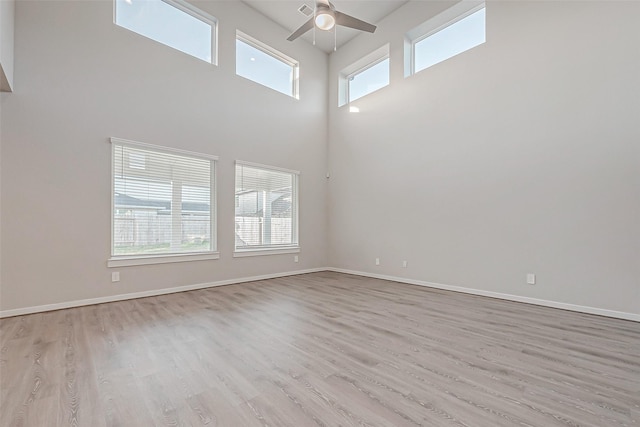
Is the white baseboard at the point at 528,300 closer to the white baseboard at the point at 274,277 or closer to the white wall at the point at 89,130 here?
the white baseboard at the point at 274,277

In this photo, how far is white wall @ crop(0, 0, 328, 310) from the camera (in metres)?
3.35

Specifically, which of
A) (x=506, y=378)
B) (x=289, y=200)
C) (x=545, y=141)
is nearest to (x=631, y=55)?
(x=545, y=141)

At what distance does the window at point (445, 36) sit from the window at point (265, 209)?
326 centimetres

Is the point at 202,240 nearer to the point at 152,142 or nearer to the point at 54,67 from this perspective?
the point at 152,142

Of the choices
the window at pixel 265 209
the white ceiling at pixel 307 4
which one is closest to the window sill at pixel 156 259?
the window at pixel 265 209

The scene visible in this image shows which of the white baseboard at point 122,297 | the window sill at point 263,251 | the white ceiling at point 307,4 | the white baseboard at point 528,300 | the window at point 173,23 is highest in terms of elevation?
the white ceiling at point 307,4

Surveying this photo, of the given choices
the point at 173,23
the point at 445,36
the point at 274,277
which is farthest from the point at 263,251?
the point at 445,36

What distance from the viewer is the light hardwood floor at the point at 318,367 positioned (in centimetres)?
158

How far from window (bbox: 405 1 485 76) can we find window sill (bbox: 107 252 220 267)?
16.2ft

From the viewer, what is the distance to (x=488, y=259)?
4.26 meters

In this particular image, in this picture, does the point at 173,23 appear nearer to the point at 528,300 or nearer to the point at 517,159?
the point at 517,159

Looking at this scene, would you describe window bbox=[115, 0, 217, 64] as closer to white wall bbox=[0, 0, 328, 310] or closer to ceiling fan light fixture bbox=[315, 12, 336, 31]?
white wall bbox=[0, 0, 328, 310]

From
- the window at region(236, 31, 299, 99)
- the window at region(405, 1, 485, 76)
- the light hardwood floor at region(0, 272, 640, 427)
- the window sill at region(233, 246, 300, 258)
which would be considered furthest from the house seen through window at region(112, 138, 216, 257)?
the window at region(405, 1, 485, 76)

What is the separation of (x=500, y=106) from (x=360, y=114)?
8.92 feet
